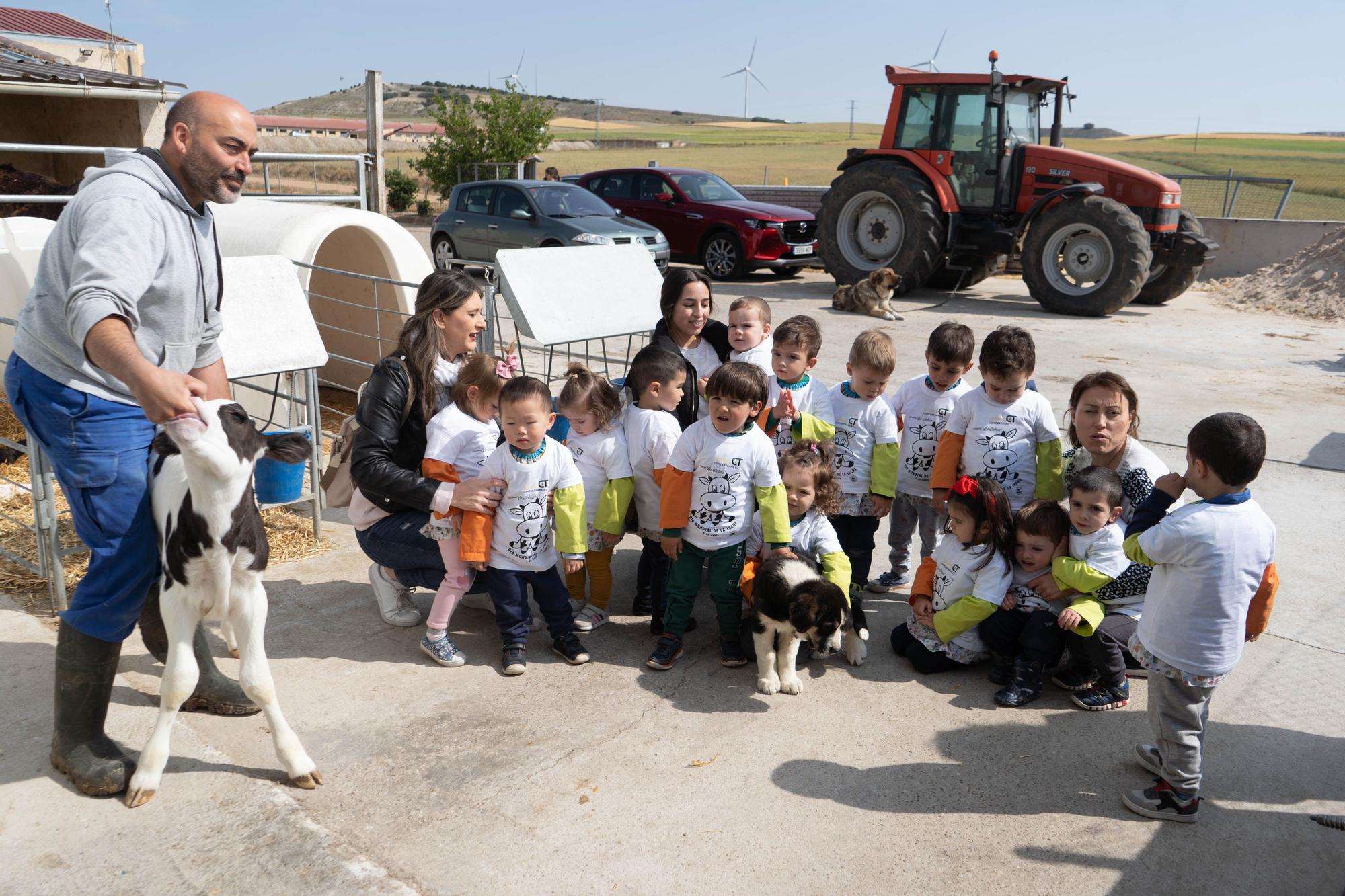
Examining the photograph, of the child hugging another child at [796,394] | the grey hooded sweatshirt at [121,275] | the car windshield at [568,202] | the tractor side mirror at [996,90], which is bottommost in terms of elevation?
the child hugging another child at [796,394]

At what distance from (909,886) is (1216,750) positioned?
55.8 inches

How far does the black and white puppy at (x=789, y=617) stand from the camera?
3541mm

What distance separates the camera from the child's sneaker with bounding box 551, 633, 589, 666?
3.86 m

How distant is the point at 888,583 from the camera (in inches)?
187

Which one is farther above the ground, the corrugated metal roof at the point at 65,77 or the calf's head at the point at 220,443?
the corrugated metal roof at the point at 65,77

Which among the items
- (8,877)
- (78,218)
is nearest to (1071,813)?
(8,877)

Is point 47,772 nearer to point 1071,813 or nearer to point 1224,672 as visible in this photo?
point 1071,813

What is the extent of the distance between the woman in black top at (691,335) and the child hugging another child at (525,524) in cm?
88

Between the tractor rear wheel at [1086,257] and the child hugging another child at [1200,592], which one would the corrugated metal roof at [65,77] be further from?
the child hugging another child at [1200,592]

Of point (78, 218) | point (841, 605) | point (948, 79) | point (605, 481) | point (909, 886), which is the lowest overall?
point (909, 886)

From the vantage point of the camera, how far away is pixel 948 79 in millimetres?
12977

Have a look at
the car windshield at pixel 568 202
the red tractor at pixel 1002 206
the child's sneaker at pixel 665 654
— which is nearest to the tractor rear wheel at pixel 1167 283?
the red tractor at pixel 1002 206

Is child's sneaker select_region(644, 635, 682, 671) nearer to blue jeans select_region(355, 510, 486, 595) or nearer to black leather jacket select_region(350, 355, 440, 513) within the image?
blue jeans select_region(355, 510, 486, 595)

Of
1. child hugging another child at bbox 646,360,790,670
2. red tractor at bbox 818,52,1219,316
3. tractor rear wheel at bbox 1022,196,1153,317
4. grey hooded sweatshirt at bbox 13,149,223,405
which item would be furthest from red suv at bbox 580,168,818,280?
grey hooded sweatshirt at bbox 13,149,223,405
